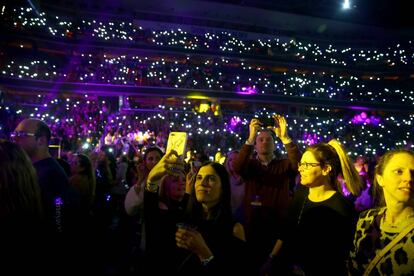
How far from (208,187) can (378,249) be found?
1.12 meters

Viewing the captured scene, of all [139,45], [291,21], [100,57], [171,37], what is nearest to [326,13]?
[291,21]

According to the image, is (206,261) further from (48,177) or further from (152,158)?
(152,158)

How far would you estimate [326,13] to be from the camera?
1352 inches

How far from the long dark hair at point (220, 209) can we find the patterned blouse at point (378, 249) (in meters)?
0.84

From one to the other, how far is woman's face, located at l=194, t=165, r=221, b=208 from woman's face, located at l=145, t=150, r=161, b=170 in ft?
5.40

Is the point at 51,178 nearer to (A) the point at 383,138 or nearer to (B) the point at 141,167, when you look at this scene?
(B) the point at 141,167

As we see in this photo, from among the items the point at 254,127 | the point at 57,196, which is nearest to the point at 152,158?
the point at 254,127

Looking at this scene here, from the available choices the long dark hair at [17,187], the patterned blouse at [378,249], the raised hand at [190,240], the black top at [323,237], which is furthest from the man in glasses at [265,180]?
the long dark hair at [17,187]

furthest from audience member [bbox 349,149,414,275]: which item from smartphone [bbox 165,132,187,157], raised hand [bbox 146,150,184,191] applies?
smartphone [bbox 165,132,187,157]

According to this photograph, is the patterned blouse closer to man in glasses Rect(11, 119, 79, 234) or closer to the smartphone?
the smartphone

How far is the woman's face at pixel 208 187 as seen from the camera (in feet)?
7.92

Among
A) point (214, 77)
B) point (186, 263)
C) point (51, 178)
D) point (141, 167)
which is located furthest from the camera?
point (214, 77)

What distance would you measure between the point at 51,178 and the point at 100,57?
23664 mm

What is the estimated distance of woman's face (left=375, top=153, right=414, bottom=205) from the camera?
211cm
